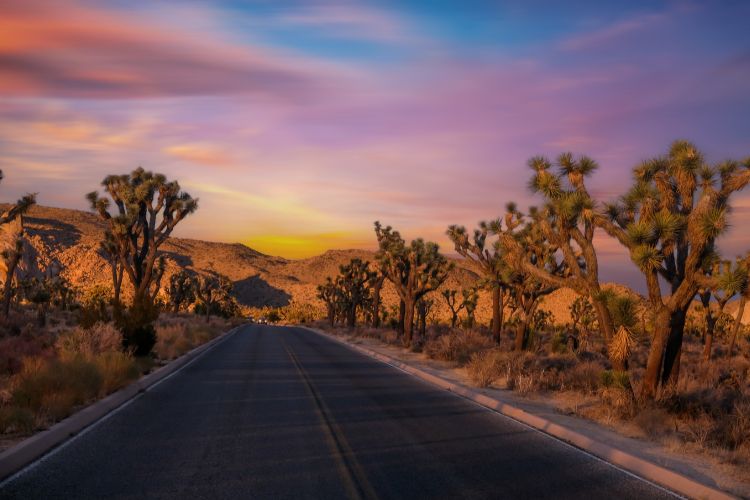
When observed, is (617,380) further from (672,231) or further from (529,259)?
(529,259)

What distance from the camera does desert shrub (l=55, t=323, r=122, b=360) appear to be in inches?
733

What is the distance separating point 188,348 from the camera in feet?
106

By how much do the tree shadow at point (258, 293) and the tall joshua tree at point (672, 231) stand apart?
472ft

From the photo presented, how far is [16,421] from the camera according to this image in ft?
32.4

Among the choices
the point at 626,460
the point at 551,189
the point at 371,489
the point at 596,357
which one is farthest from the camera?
the point at 596,357

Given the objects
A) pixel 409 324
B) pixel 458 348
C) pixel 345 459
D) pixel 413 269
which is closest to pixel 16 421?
pixel 345 459

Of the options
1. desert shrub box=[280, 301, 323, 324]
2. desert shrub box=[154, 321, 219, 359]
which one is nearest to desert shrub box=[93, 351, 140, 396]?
desert shrub box=[154, 321, 219, 359]

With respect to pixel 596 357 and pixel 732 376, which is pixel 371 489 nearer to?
pixel 732 376

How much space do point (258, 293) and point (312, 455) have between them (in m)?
156

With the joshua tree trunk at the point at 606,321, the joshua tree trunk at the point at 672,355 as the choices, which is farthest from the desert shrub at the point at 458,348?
the joshua tree trunk at the point at 672,355

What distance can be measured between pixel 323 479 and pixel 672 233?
9560mm

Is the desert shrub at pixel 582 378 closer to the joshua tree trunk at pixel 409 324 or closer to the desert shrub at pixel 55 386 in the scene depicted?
the desert shrub at pixel 55 386

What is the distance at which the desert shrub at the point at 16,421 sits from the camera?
9.75 metres

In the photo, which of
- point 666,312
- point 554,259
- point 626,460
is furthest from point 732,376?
point 626,460
